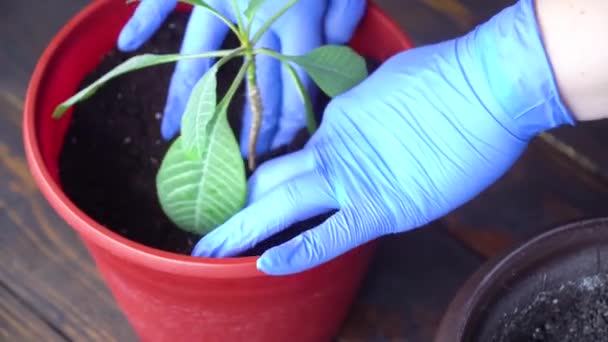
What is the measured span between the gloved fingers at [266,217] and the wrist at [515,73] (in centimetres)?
16

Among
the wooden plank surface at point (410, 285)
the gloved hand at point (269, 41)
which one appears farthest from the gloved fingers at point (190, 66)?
the wooden plank surface at point (410, 285)

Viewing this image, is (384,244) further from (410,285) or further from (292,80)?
(292,80)

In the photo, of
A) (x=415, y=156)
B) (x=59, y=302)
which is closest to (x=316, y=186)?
(x=415, y=156)

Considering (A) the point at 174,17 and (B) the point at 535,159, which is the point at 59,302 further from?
(B) the point at 535,159

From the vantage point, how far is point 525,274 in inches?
24.3

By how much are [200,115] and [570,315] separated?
0.35m

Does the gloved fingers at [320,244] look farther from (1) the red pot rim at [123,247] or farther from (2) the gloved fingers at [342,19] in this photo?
(2) the gloved fingers at [342,19]

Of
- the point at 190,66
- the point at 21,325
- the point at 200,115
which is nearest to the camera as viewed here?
the point at 200,115

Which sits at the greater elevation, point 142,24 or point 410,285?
point 142,24

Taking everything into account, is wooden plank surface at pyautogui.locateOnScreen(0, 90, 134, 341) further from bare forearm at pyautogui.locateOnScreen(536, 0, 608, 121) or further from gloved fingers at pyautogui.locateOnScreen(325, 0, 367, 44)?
bare forearm at pyautogui.locateOnScreen(536, 0, 608, 121)

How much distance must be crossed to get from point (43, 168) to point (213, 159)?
0.46ft

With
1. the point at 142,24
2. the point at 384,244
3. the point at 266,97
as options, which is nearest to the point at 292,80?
the point at 266,97

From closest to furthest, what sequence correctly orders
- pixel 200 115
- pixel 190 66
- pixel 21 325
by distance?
1. pixel 200 115
2. pixel 190 66
3. pixel 21 325

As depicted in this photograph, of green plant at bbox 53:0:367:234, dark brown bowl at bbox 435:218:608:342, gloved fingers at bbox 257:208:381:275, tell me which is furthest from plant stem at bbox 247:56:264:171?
dark brown bowl at bbox 435:218:608:342
